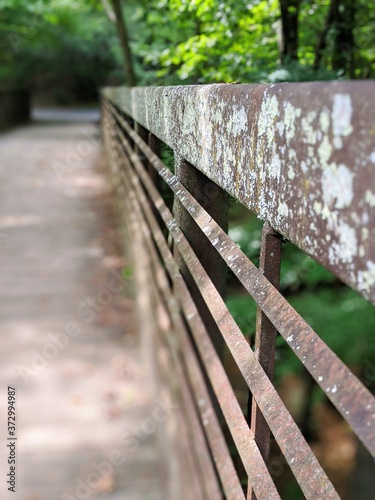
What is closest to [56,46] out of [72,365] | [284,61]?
[72,365]

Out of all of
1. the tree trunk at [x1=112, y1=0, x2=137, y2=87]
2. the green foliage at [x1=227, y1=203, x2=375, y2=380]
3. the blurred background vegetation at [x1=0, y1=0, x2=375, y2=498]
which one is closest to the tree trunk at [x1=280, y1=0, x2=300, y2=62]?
the blurred background vegetation at [x1=0, y1=0, x2=375, y2=498]

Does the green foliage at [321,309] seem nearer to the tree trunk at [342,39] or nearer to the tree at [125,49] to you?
the tree trunk at [342,39]

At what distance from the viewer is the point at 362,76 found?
4.24 m

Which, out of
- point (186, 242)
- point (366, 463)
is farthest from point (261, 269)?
point (366, 463)

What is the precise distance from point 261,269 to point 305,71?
2177 millimetres

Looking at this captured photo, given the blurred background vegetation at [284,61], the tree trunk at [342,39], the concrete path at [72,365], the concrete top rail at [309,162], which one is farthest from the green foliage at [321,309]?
the concrete top rail at [309,162]

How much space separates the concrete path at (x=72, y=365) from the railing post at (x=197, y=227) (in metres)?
1.52

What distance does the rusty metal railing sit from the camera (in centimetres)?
71

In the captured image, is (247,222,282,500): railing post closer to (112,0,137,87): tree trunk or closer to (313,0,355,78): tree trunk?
(313,0,355,78): tree trunk

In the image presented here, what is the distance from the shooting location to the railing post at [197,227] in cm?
180

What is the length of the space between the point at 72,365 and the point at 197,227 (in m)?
3.02

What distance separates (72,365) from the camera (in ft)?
15.5

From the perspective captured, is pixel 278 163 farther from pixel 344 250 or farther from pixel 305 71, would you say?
pixel 305 71

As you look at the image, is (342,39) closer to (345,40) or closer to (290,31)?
(345,40)
